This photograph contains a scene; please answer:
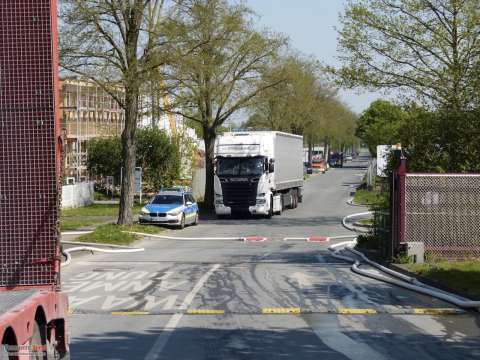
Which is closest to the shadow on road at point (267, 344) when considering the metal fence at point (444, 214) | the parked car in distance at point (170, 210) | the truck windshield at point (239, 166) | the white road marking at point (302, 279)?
the white road marking at point (302, 279)

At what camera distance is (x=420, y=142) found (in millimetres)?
23359

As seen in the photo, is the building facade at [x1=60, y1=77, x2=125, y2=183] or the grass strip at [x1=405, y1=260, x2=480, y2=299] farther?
the building facade at [x1=60, y1=77, x2=125, y2=183]

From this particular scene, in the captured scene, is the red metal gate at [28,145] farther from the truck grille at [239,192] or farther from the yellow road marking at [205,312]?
the truck grille at [239,192]

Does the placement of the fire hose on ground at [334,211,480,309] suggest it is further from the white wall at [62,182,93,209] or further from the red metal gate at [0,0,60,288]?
the white wall at [62,182,93,209]

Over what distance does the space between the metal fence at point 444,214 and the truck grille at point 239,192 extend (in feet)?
79.8

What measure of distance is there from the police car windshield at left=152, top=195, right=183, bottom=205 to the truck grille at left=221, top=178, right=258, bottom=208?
608 cm

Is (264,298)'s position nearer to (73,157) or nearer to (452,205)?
(452,205)

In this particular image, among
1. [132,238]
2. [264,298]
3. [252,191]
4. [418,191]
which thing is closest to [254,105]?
[252,191]

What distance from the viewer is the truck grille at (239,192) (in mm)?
42750

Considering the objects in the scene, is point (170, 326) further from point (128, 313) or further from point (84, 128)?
point (84, 128)

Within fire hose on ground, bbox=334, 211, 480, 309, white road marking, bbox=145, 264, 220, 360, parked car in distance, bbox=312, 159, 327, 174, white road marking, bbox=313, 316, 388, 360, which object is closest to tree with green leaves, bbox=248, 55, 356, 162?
parked car in distance, bbox=312, 159, 327, 174

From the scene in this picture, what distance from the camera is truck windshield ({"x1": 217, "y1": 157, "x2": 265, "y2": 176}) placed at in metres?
42.6

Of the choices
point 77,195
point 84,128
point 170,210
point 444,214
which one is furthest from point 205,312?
point 84,128

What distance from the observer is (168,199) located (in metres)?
37.0
